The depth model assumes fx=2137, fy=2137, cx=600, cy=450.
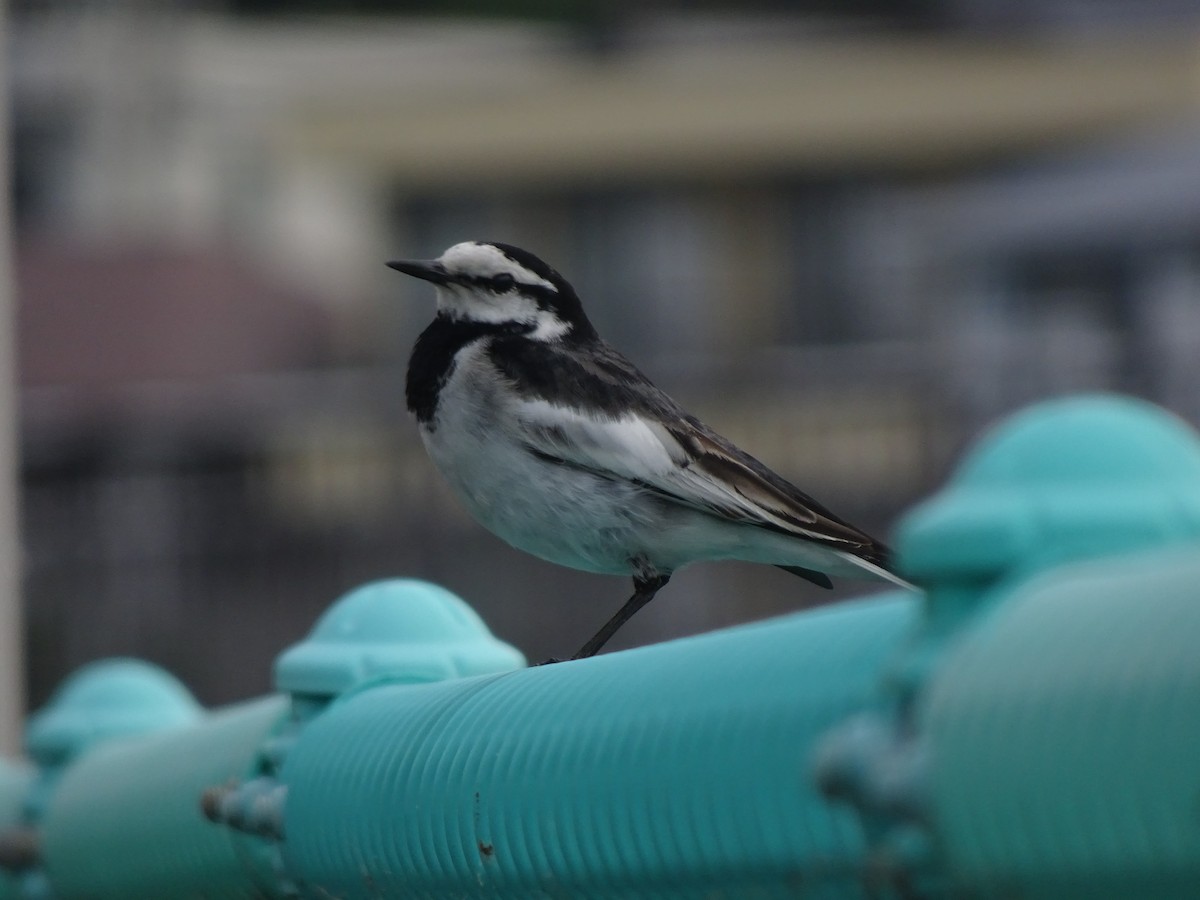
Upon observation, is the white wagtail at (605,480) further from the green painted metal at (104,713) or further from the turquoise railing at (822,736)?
the turquoise railing at (822,736)

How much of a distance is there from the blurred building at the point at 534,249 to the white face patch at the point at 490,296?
14.2 metres

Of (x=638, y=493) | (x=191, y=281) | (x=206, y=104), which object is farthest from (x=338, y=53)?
(x=638, y=493)

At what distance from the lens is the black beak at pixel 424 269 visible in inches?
178

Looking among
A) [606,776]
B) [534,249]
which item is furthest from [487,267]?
[534,249]

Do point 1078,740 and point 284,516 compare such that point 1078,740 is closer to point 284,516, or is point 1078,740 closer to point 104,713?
point 104,713

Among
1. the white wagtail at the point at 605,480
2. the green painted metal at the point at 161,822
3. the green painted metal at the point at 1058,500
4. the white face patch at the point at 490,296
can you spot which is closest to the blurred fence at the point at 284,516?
the white face patch at the point at 490,296

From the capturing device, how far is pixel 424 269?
4.55m

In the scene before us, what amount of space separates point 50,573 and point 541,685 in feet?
56.4

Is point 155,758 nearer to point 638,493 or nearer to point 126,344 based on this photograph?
point 638,493

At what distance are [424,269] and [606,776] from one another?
2.54 metres

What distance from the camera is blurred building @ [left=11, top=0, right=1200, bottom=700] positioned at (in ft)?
64.7

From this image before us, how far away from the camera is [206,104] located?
78.8 ft

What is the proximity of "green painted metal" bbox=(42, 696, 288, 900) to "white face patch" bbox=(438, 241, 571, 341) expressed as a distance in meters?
1.22

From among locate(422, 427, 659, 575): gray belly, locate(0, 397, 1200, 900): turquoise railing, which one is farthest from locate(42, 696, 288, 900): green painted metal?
locate(422, 427, 659, 575): gray belly
